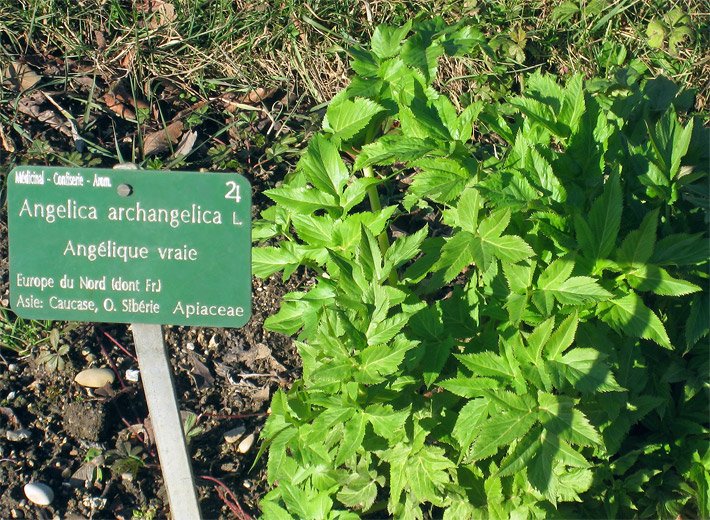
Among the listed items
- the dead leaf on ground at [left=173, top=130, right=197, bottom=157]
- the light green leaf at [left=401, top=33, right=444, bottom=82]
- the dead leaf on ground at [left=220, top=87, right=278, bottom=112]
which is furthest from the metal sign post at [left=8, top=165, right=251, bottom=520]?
the dead leaf on ground at [left=220, top=87, right=278, bottom=112]

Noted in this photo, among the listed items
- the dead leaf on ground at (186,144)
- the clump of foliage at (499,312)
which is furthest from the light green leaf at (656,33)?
the dead leaf on ground at (186,144)

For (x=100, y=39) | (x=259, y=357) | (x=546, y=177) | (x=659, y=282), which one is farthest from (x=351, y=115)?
(x=100, y=39)

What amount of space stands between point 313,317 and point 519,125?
742 millimetres

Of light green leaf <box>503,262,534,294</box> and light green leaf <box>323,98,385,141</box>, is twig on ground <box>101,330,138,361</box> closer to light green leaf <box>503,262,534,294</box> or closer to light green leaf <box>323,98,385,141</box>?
light green leaf <box>323,98,385,141</box>

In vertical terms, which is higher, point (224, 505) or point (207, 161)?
point (207, 161)

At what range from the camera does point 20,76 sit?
350 cm

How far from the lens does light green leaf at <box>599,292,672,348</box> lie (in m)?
1.90

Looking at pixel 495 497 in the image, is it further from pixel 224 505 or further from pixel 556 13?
pixel 556 13

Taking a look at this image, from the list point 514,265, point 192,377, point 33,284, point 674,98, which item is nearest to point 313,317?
point 514,265

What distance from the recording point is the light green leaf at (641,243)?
6.29ft

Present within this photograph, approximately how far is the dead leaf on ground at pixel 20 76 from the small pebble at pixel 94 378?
4.26ft

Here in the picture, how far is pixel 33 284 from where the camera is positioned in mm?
1854

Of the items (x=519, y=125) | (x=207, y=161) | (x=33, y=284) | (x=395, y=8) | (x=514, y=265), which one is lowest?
(x=514, y=265)

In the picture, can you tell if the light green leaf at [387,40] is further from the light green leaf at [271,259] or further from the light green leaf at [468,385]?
the light green leaf at [468,385]
